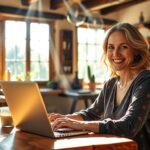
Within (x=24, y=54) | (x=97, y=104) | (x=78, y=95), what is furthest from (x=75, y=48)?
(x=97, y=104)

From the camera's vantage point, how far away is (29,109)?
127 cm

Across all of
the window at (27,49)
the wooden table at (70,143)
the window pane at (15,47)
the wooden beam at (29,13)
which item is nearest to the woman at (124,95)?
the wooden table at (70,143)

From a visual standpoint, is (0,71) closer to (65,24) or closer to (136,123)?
(65,24)

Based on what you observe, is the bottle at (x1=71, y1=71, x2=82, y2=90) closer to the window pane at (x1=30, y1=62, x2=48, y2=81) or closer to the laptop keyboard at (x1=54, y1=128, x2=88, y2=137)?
the window pane at (x1=30, y1=62, x2=48, y2=81)

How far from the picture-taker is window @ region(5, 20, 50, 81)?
5.56 meters

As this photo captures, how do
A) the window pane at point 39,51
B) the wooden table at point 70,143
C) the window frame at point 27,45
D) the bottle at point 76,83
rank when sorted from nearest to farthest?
the wooden table at point 70,143
the window frame at point 27,45
the window pane at point 39,51
the bottle at point 76,83

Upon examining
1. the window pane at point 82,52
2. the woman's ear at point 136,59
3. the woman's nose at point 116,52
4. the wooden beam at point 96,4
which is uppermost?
the wooden beam at point 96,4

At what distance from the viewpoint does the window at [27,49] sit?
5.56 metres

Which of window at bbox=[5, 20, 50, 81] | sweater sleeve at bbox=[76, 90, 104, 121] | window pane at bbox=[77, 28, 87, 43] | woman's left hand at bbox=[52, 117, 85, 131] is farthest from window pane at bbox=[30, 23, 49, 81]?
woman's left hand at bbox=[52, 117, 85, 131]

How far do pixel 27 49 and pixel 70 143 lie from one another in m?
4.79

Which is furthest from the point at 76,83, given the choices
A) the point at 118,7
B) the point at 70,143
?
the point at 70,143

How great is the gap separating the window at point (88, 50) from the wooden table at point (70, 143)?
17.3 feet

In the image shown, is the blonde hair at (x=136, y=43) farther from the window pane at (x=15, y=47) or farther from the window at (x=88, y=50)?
the window at (x=88, y=50)

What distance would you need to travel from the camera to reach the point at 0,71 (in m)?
5.45
